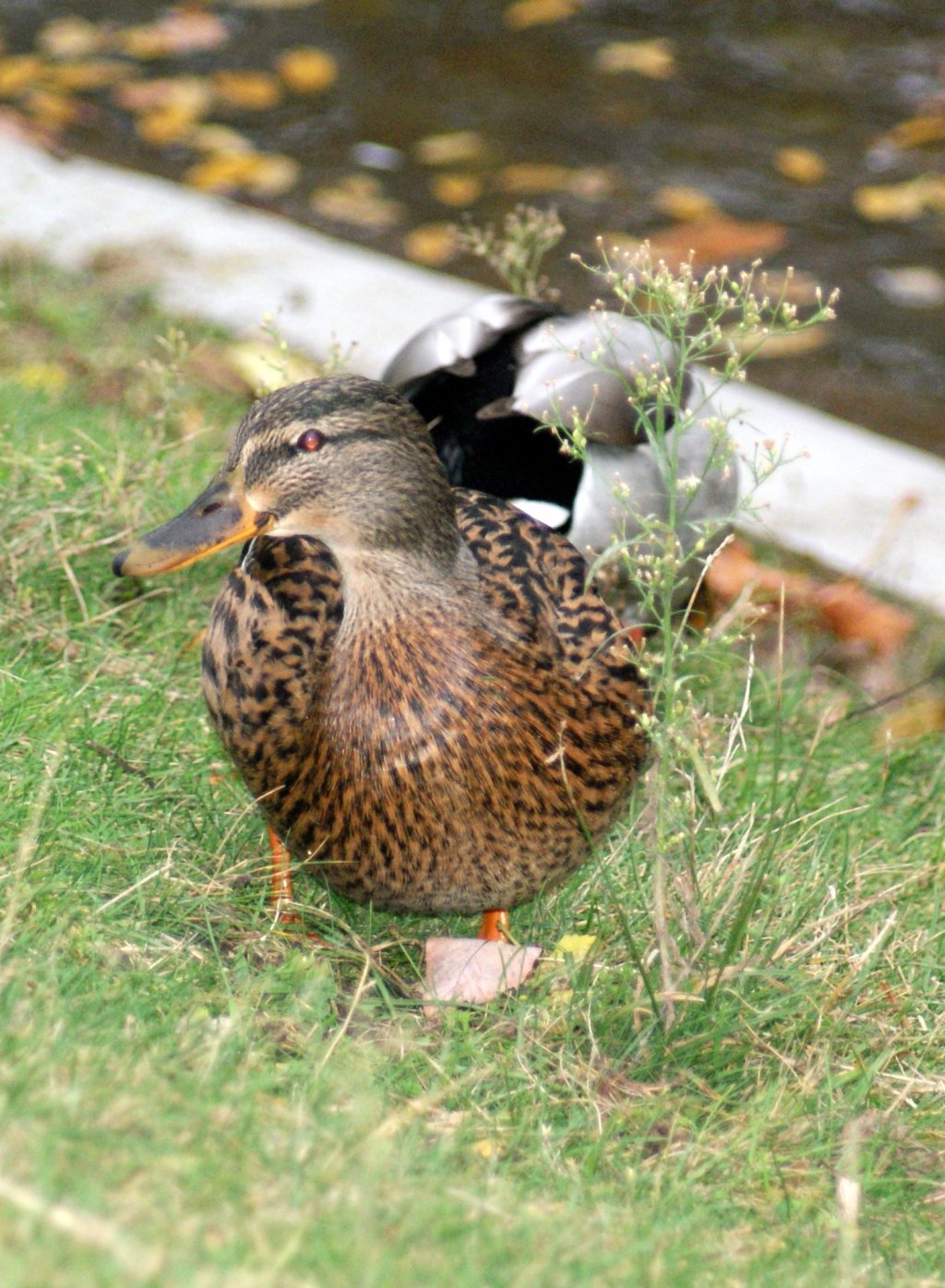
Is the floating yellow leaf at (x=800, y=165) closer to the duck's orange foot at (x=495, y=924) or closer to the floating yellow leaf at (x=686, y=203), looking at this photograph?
the floating yellow leaf at (x=686, y=203)

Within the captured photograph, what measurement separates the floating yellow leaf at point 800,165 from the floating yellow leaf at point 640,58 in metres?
0.70

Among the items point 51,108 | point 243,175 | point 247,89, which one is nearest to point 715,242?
point 243,175

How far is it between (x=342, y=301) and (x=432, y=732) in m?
2.54

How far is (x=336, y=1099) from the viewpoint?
211 cm

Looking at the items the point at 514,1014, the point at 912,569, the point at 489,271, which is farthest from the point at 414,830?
the point at 489,271

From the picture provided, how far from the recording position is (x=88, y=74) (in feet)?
20.6

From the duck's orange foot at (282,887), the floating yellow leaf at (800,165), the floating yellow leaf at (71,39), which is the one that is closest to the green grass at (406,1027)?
the duck's orange foot at (282,887)

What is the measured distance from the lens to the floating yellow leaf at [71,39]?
6406 mm

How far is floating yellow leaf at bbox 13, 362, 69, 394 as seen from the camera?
4.18 metres

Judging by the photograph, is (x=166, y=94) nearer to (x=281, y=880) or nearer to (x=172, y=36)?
(x=172, y=36)

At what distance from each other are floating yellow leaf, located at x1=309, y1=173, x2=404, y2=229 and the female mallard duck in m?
3.33

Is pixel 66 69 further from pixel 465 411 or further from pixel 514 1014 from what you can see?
pixel 514 1014

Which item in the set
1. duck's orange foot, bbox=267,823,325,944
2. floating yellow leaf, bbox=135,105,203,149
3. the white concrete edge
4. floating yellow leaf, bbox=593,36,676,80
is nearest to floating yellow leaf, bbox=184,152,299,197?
floating yellow leaf, bbox=135,105,203,149

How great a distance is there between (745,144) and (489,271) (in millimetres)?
1221
